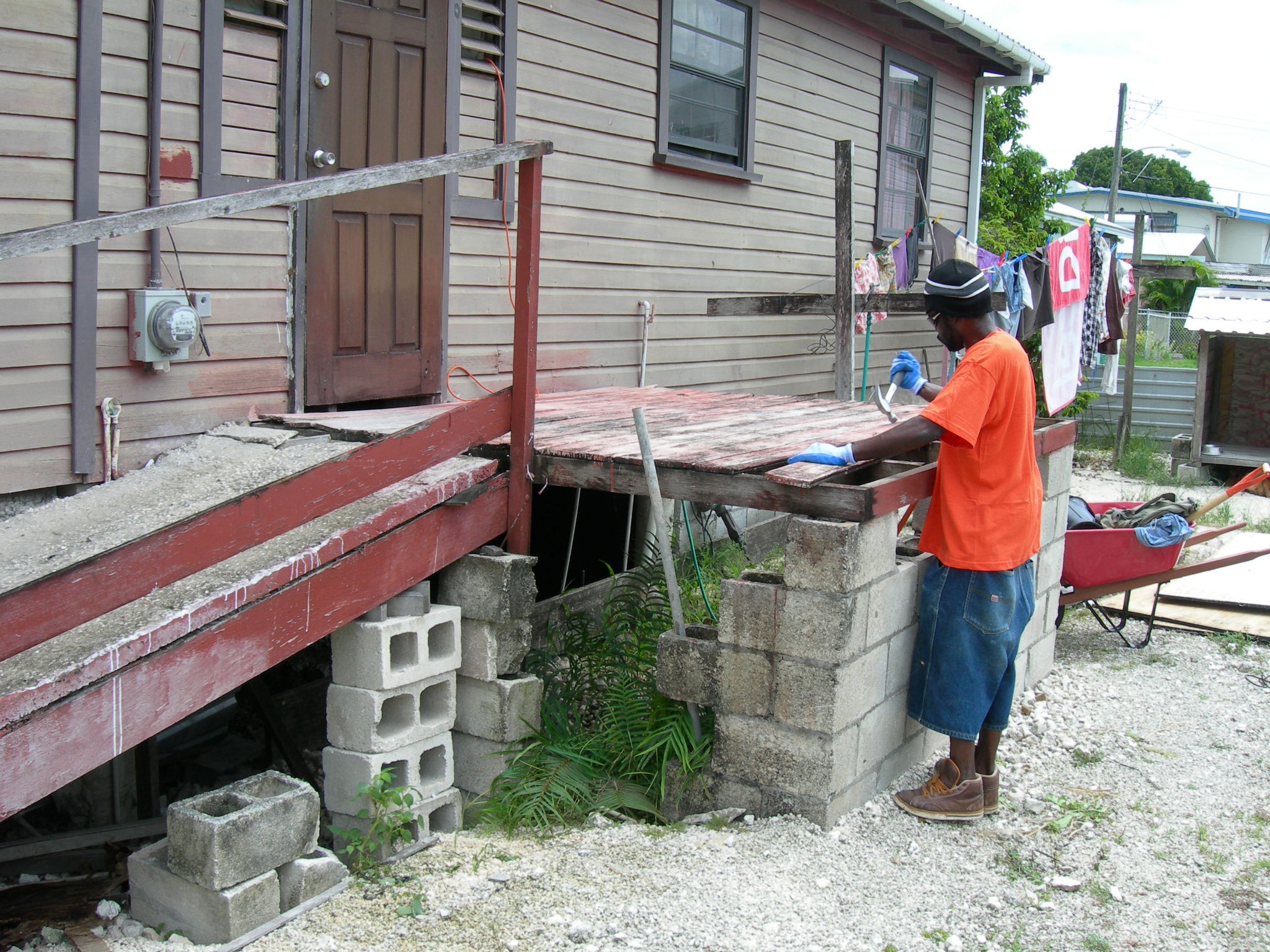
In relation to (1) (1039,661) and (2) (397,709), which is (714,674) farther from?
(1) (1039,661)

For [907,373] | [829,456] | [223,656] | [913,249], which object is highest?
[913,249]

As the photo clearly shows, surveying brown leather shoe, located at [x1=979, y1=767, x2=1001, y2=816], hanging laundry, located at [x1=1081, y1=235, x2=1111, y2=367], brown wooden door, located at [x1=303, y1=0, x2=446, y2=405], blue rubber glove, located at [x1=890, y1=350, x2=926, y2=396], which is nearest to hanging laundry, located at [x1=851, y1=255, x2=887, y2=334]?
hanging laundry, located at [x1=1081, y1=235, x2=1111, y2=367]

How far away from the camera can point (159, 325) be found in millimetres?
4758

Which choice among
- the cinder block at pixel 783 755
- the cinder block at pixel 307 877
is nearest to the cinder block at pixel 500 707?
the cinder block at pixel 783 755

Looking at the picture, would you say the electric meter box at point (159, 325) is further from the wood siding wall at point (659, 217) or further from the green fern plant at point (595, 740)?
the green fern plant at point (595, 740)

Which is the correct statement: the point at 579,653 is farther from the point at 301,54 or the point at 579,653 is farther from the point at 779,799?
the point at 301,54

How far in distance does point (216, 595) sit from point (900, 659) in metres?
2.61

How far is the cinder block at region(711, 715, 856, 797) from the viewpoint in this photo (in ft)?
13.6

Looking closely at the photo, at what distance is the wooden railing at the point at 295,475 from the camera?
3164 millimetres

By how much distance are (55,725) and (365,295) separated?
10.4 feet

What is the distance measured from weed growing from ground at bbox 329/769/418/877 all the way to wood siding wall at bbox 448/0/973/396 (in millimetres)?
2895

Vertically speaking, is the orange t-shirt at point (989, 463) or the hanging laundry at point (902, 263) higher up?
the hanging laundry at point (902, 263)

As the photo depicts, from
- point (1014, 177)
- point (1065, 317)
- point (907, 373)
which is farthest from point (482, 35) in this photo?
point (1014, 177)

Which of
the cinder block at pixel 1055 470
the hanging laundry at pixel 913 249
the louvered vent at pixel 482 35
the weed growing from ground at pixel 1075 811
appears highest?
the louvered vent at pixel 482 35
